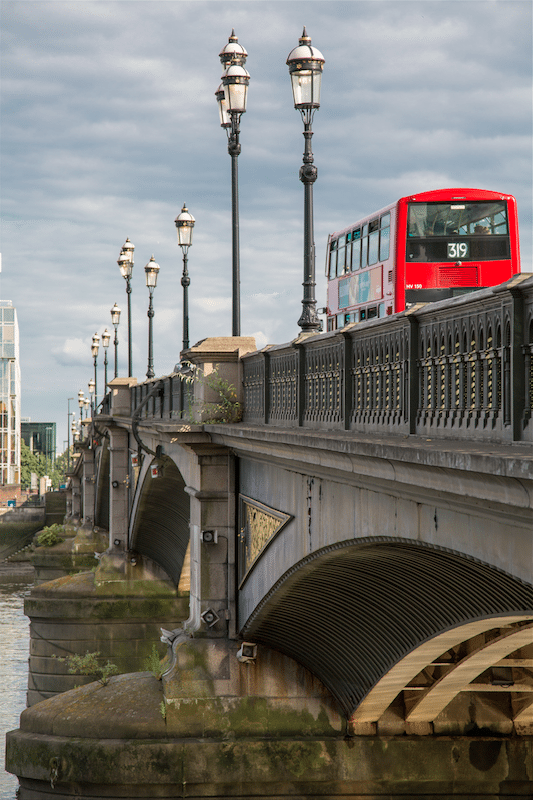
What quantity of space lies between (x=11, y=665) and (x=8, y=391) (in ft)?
262

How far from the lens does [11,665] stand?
3962 cm

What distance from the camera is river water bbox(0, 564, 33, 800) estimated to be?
85.9 ft

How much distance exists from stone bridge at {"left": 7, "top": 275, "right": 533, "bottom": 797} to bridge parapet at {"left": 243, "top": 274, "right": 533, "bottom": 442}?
0.02 m

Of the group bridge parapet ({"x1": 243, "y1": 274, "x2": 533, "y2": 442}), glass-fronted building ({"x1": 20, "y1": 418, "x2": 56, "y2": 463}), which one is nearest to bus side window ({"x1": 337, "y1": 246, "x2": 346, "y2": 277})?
bridge parapet ({"x1": 243, "y1": 274, "x2": 533, "y2": 442})

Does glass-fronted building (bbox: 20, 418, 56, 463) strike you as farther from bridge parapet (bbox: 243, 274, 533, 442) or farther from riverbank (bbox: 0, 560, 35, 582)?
bridge parapet (bbox: 243, 274, 533, 442)

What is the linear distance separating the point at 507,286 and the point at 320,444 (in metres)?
2.73

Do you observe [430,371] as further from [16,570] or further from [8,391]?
[8,391]

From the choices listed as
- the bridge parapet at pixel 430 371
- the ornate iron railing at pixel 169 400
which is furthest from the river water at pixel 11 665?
the bridge parapet at pixel 430 371

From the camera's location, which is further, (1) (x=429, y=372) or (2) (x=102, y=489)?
(2) (x=102, y=489)

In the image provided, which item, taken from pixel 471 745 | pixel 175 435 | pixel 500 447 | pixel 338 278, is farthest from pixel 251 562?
pixel 338 278

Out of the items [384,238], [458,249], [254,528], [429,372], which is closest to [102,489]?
[384,238]

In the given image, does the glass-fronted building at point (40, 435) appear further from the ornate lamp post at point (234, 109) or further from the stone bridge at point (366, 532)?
the ornate lamp post at point (234, 109)

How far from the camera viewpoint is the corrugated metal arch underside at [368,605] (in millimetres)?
9508

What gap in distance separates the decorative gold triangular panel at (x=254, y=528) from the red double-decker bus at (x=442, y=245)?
7842 mm
